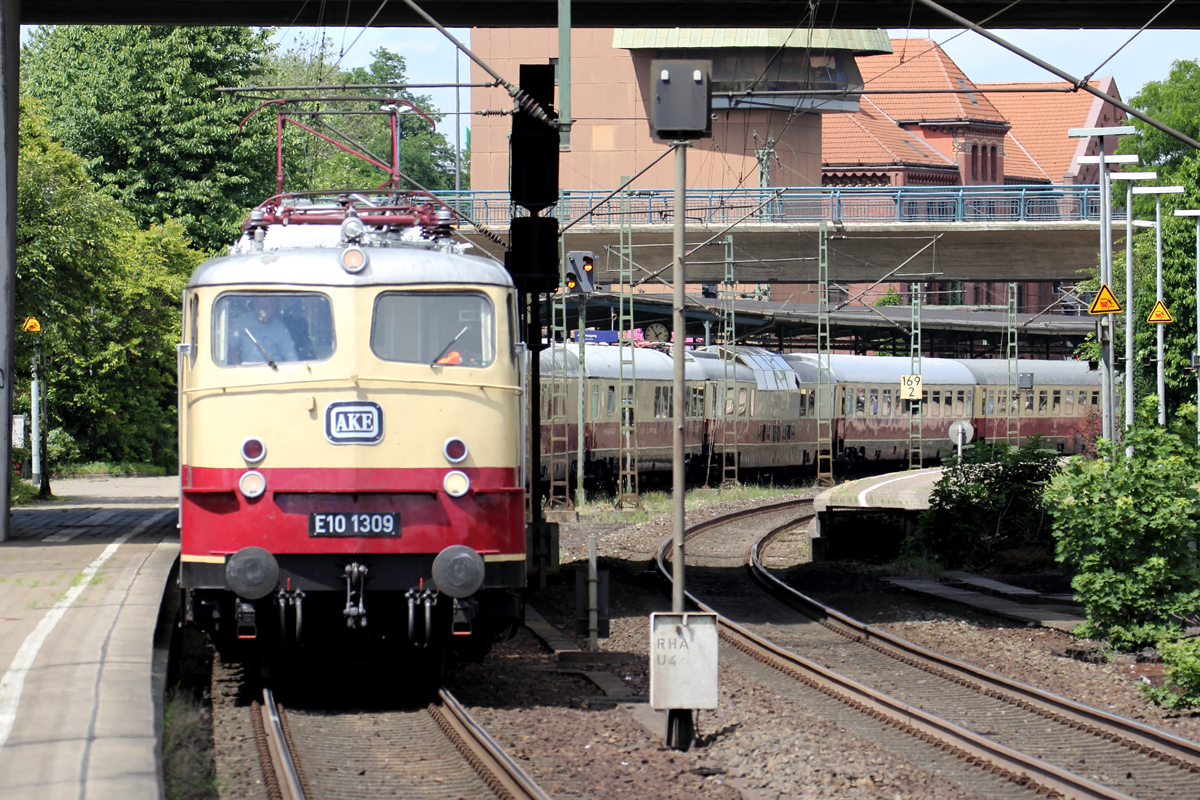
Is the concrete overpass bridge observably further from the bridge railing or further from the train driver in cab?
the train driver in cab

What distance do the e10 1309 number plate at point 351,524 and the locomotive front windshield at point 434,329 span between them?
1147 millimetres

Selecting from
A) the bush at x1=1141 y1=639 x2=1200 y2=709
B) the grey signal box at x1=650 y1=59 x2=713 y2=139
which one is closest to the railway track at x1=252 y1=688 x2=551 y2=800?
the grey signal box at x1=650 y1=59 x2=713 y2=139

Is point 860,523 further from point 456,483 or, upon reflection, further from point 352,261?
point 352,261

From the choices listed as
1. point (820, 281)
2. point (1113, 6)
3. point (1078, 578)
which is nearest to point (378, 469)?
point (1078, 578)

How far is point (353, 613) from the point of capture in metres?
9.45

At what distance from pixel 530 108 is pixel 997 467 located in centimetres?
1169

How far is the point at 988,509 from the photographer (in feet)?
70.2

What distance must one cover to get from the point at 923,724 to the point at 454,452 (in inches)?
155

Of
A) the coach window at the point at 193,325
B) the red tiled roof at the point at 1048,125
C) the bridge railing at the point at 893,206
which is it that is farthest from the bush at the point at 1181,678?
the red tiled roof at the point at 1048,125

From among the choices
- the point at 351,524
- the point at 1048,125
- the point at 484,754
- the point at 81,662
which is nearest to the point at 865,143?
the point at 1048,125

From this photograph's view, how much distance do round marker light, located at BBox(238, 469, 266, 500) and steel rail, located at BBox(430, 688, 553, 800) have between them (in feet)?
6.74

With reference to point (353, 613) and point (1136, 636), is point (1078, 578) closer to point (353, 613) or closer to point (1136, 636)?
point (1136, 636)

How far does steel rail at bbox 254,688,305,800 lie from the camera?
25.3 feet

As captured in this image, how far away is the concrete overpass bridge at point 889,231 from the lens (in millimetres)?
35031
